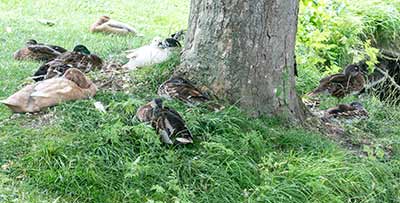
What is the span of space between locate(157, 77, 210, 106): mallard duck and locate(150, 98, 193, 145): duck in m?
0.47

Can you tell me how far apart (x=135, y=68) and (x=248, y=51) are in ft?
3.41

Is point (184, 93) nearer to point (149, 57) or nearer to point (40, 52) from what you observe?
point (149, 57)

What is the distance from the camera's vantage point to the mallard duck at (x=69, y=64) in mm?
4456

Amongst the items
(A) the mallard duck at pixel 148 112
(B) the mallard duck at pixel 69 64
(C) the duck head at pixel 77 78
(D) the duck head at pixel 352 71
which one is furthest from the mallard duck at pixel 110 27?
(A) the mallard duck at pixel 148 112

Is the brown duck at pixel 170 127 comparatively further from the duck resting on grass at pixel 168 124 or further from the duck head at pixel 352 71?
the duck head at pixel 352 71

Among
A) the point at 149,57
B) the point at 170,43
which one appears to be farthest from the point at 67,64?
the point at 170,43

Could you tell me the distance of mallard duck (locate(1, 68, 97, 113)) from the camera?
12.8 feet

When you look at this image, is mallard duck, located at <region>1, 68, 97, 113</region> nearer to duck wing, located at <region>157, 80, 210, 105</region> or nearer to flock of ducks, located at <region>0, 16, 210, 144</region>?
flock of ducks, located at <region>0, 16, 210, 144</region>

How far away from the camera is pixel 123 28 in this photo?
7000 millimetres

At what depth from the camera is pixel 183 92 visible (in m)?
4.12

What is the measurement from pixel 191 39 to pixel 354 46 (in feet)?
11.3

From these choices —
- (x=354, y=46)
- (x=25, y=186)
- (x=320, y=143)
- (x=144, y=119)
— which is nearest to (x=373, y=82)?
(x=354, y=46)

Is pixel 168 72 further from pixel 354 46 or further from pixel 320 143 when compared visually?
pixel 354 46

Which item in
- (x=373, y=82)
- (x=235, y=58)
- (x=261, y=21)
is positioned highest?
(x=261, y=21)
